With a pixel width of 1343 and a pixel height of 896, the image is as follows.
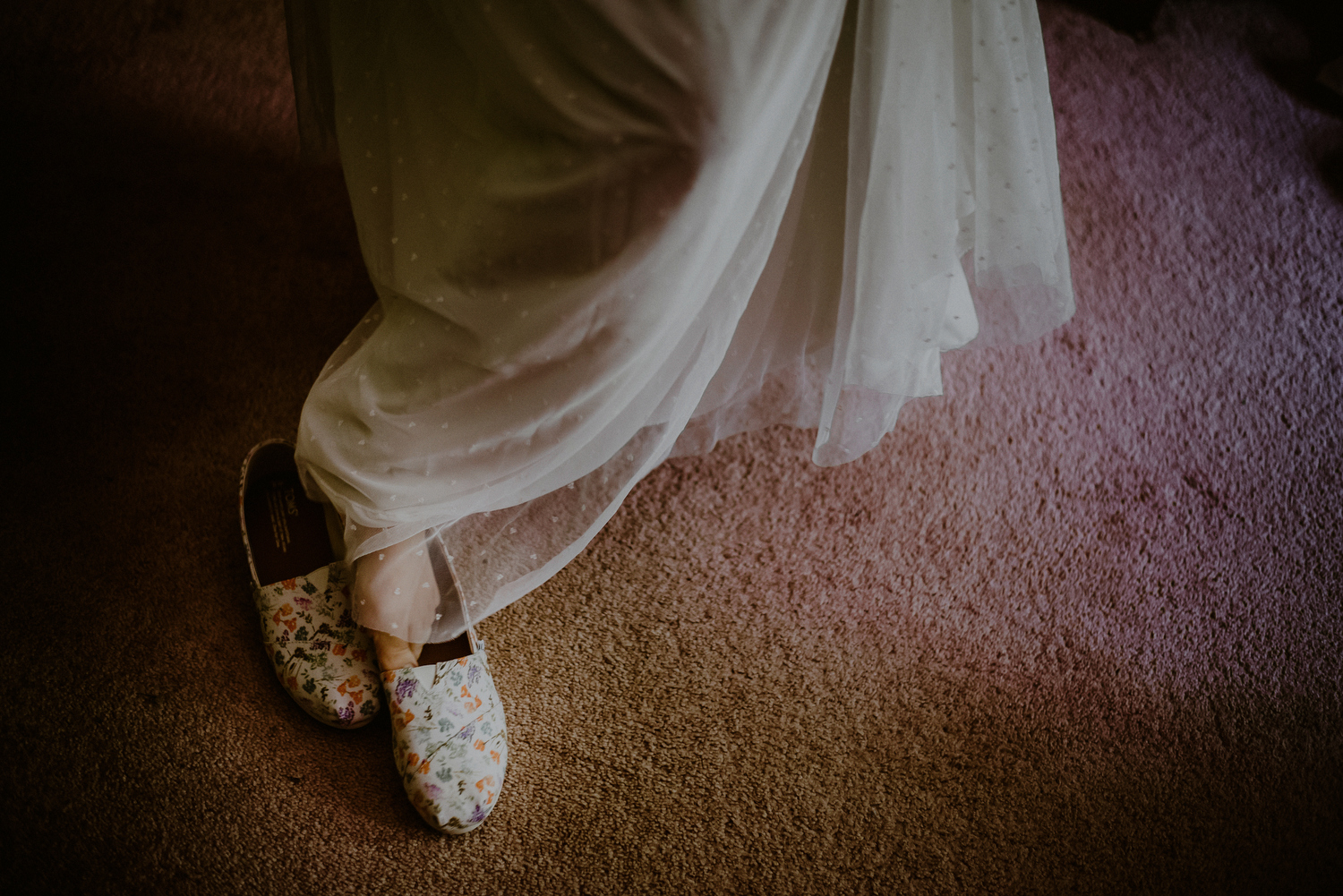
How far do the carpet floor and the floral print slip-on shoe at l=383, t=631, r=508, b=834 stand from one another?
0.14 feet

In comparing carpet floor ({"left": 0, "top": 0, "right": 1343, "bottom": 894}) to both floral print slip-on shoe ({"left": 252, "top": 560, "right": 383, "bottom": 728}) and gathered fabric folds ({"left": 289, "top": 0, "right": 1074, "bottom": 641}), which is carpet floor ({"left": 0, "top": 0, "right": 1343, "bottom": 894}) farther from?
gathered fabric folds ({"left": 289, "top": 0, "right": 1074, "bottom": 641})

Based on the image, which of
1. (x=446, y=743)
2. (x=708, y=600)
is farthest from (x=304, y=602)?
(x=708, y=600)

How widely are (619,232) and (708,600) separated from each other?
46cm

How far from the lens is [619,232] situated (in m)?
0.55

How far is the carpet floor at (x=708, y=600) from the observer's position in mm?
738

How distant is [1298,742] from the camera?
854 millimetres

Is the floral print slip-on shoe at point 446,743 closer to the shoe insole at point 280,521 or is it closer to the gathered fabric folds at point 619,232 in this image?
the gathered fabric folds at point 619,232

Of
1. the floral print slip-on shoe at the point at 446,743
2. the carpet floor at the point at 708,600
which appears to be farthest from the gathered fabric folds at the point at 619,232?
the carpet floor at the point at 708,600

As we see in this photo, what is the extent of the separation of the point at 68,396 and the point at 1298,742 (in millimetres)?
1429

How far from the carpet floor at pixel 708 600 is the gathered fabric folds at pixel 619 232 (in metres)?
0.18

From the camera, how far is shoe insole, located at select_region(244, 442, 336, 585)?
81 cm

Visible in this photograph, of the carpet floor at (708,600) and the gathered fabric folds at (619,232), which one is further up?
the gathered fabric folds at (619,232)

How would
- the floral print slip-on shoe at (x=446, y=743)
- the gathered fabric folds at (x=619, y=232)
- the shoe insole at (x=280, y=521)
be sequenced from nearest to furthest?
1. the gathered fabric folds at (x=619, y=232)
2. the floral print slip-on shoe at (x=446, y=743)
3. the shoe insole at (x=280, y=521)

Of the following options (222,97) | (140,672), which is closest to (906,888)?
(140,672)
